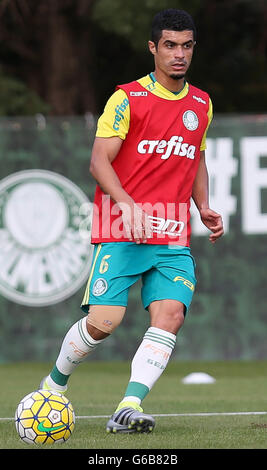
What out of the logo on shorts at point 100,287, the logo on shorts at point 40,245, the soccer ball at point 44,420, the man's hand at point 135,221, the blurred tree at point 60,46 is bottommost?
the soccer ball at point 44,420

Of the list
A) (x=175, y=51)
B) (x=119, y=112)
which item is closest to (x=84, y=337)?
(x=119, y=112)

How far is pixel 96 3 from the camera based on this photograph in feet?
56.9

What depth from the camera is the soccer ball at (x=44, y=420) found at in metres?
5.87

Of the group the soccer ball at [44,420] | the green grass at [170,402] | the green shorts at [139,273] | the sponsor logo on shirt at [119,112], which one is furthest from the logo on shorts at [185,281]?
the soccer ball at [44,420]

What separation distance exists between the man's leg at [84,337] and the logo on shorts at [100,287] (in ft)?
0.27

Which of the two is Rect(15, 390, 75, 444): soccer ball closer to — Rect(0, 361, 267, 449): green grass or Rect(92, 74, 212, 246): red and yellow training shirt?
Rect(0, 361, 267, 449): green grass

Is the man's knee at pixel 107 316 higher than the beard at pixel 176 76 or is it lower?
lower

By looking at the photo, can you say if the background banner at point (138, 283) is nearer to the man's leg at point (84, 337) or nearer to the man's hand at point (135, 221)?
the man's leg at point (84, 337)

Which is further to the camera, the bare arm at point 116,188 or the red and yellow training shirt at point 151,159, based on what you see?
the red and yellow training shirt at point 151,159

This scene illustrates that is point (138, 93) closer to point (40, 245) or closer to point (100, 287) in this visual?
point (100, 287)

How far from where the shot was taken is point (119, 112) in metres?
6.66

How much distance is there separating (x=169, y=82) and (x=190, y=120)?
267 millimetres

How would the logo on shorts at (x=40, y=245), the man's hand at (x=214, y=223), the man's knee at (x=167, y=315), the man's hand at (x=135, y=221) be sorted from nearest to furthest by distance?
the man's hand at (x=135, y=221) → the man's knee at (x=167, y=315) → the man's hand at (x=214, y=223) → the logo on shorts at (x=40, y=245)
